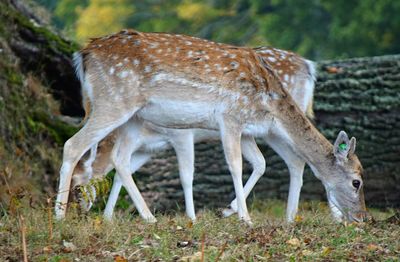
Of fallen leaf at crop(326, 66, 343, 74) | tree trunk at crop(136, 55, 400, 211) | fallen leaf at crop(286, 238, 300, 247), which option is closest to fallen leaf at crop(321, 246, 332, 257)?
fallen leaf at crop(286, 238, 300, 247)

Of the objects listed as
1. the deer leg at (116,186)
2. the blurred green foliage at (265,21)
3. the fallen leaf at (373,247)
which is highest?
the fallen leaf at (373,247)

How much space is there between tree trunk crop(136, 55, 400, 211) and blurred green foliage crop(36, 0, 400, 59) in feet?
78.9

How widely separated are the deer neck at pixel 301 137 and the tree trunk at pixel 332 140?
7.73ft

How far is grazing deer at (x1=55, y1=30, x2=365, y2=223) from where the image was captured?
32.4 ft

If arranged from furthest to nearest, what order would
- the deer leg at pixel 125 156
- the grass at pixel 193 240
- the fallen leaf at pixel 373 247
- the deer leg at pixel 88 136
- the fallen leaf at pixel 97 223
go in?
the deer leg at pixel 125 156, the deer leg at pixel 88 136, the fallen leaf at pixel 97 223, the fallen leaf at pixel 373 247, the grass at pixel 193 240

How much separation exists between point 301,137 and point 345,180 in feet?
1.85

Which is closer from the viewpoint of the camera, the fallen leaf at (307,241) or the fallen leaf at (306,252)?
the fallen leaf at (306,252)

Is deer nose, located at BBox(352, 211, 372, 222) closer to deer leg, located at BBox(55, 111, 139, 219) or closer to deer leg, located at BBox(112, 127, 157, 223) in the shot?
deer leg, located at BBox(112, 127, 157, 223)

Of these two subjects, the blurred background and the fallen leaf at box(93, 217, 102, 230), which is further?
the blurred background

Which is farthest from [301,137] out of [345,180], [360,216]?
[360,216]

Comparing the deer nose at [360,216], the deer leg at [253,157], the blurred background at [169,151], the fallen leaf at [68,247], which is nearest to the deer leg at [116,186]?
the blurred background at [169,151]

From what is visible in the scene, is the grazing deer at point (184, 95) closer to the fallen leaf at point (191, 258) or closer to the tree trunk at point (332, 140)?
the fallen leaf at point (191, 258)

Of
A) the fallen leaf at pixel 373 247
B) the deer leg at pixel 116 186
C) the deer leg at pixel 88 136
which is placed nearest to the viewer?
the fallen leaf at pixel 373 247

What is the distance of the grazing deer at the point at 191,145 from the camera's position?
1088 centimetres
